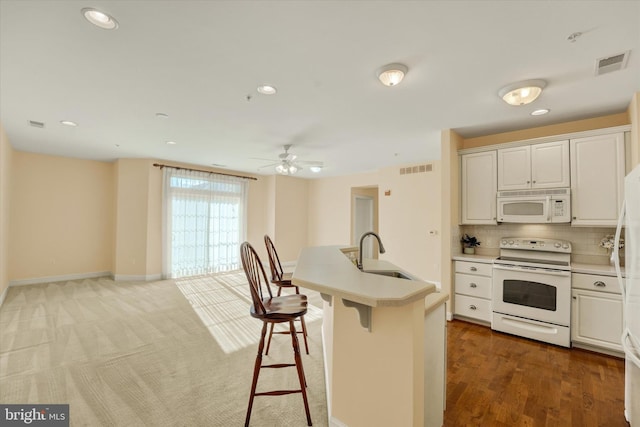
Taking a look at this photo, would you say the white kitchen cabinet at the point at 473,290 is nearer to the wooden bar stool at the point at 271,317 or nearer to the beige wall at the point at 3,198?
the wooden bar stool at the point at 271,317

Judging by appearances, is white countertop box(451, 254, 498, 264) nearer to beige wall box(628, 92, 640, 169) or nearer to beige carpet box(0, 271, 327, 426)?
beige wall box(628, 92, 640, 169)

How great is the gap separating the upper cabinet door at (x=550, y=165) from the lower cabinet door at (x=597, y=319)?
127 cm

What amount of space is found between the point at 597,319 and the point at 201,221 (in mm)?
6881

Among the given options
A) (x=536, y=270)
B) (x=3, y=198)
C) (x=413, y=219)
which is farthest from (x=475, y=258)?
(x=3, y=198)

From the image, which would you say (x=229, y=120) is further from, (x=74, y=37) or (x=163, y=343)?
(x=163, y=343)

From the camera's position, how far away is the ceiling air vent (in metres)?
2.01

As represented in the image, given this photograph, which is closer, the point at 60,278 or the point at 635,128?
the point at 635,128

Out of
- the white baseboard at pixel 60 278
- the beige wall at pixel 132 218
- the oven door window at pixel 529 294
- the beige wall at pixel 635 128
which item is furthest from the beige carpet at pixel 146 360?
the beige wall at pixel 635 128

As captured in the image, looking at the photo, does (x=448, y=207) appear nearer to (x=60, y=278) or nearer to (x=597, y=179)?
(x=597, y=179)

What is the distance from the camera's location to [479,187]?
375 centimetres

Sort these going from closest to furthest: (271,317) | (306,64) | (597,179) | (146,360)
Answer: (271,317) < (306,64) < (146,360) < (597,179)

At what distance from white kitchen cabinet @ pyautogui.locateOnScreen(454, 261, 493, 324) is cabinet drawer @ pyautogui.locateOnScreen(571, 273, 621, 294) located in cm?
79

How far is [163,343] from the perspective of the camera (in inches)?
116

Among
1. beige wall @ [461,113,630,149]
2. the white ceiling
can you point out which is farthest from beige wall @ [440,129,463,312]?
beige wall @ [461,113,630,149]
